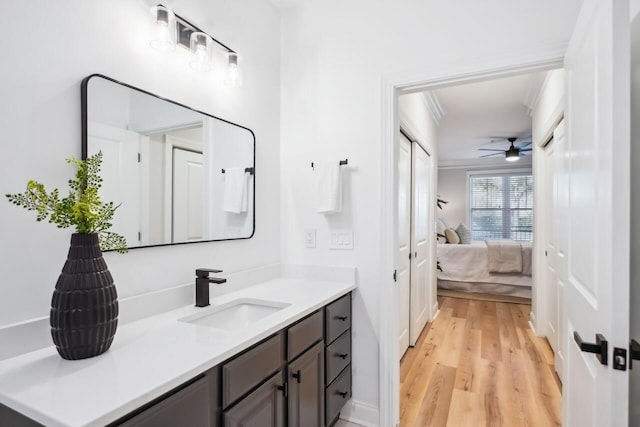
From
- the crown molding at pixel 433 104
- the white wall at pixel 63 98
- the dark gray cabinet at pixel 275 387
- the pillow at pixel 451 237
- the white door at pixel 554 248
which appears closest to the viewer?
the dark gray cabinet at pixel 275 387

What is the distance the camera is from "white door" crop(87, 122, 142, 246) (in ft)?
4.15

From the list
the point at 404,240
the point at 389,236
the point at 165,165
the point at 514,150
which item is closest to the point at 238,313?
Answer: the point at 165,165

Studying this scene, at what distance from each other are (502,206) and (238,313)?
813cm

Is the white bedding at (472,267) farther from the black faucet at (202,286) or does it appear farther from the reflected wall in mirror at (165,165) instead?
the black faucet at (202,286)

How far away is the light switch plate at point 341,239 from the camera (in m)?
2.07

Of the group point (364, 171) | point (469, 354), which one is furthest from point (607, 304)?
point (469, 354)

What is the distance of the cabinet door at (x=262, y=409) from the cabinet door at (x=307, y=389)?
0.08 meters

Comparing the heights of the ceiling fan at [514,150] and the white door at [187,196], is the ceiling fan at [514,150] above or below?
above

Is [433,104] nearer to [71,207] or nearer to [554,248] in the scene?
[554,248]

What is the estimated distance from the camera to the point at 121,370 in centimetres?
92

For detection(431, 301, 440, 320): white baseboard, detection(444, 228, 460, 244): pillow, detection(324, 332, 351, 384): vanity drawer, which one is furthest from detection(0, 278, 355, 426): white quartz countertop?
detection(444, 228, 460, 244): pillow

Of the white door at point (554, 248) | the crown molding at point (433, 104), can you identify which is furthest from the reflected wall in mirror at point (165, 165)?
the crown molding at point (433, 104)

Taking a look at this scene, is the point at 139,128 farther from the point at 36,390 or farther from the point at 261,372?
the point at 261,372

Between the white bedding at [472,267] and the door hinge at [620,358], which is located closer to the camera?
the door hinge at [620,358]
